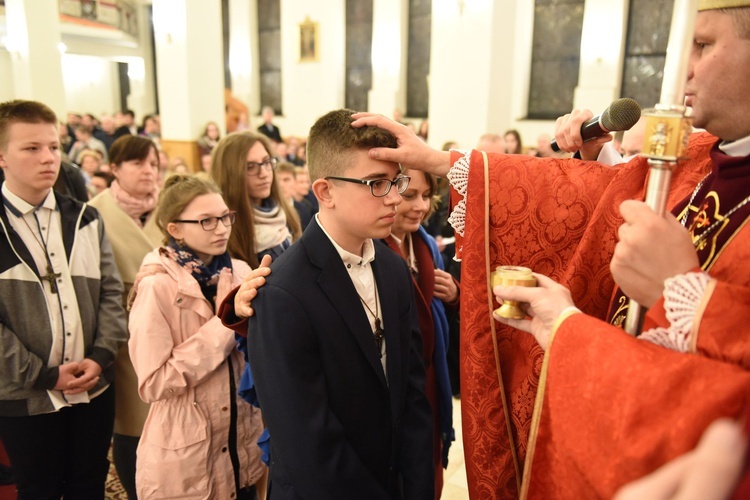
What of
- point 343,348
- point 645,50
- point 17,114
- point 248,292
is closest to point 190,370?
point 248,292

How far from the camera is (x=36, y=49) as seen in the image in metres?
11.4

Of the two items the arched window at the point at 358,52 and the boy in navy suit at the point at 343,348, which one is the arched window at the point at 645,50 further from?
the boy in navy suit at the point at 343,348

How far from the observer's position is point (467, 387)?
1638mm

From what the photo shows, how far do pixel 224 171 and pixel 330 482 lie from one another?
71.4 inches

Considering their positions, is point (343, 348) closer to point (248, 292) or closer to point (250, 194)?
point (248, 292)

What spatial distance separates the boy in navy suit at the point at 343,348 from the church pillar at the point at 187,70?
10.2 meters

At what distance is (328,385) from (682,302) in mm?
910

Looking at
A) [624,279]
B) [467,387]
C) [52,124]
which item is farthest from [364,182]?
[52,124]

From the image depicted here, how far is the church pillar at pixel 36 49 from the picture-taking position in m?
11.3

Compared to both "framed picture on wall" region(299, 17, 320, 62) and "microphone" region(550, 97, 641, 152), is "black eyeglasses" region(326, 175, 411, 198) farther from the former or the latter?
"framed picture on wall" region(299, 17, 320, 62)

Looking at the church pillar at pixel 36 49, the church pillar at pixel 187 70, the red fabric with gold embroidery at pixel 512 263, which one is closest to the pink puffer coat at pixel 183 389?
the red fabric with gold embroidery at pixel 512 263

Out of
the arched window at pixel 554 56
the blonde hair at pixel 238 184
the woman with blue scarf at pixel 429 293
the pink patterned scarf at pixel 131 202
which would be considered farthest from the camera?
the arched window at pixel 554 56

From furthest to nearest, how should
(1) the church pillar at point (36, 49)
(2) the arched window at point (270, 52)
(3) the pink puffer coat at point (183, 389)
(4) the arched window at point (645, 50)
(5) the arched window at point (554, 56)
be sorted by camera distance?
(2) the arched window at point (270, 52) < (1) the church pillar at point (36, 49) < (5) the arched window at point (554, 56) < (4) the arched window at point (645, 50) < (3) the pink puffer coat at point (183, 389)

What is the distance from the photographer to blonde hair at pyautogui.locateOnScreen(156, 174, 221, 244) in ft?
7.51
